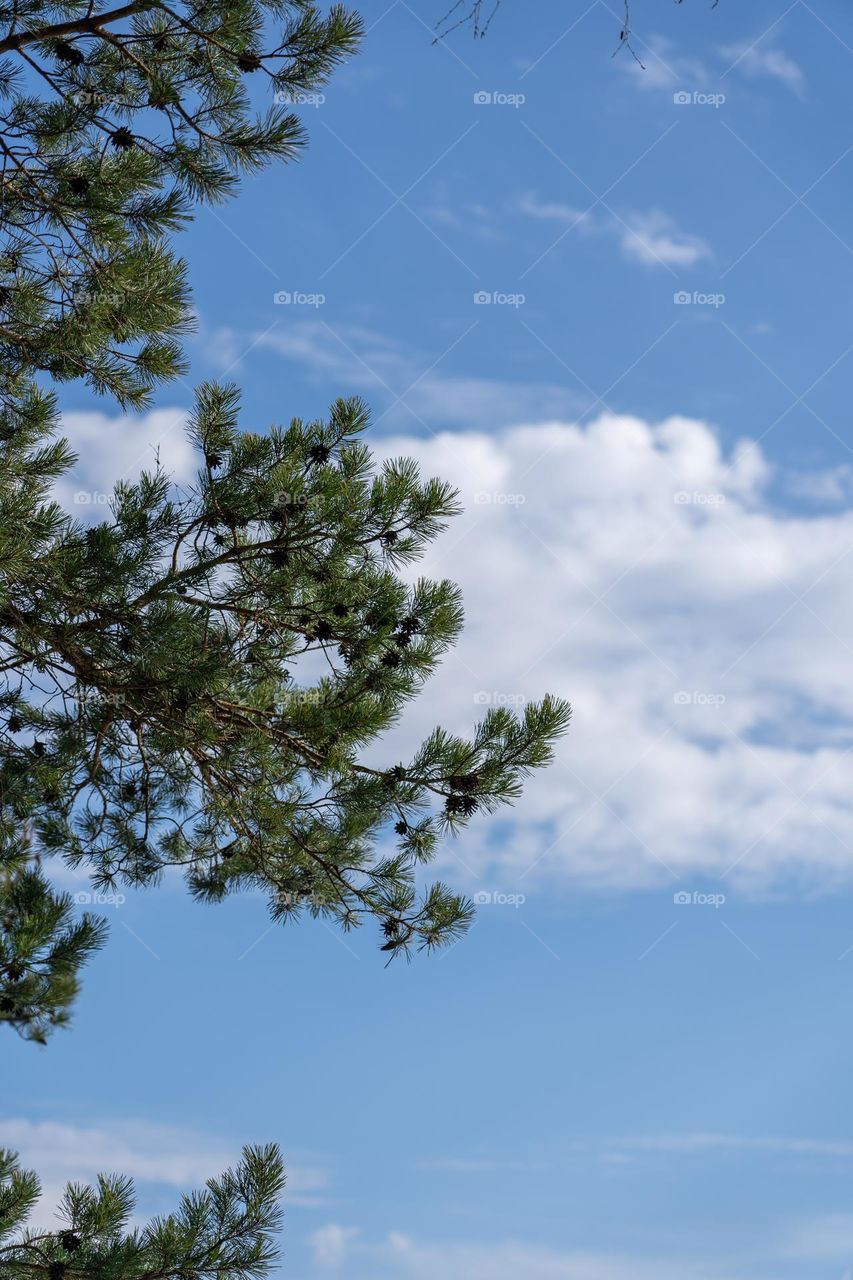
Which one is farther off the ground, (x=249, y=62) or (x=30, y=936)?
(x=249, y=62)

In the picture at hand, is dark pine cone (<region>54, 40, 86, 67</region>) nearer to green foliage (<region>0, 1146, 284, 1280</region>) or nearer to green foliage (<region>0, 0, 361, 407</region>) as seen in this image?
green foliage (<region>0, 0, 361, 407</region>)

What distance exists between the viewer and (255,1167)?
13.3 ft

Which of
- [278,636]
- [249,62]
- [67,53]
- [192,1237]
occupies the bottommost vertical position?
[192,1237]

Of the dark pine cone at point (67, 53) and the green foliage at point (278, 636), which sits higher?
the dark pine cone at point (67, 53)

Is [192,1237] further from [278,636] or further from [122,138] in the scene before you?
[122,138]

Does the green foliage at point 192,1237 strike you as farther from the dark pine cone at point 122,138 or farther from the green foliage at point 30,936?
the dark pine cone at point 122,138

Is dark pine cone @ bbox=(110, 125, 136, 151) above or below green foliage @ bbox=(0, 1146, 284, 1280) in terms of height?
above

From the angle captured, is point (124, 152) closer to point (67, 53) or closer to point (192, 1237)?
point (67, 53)

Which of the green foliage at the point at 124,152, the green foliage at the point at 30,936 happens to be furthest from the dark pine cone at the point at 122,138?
the green foliage at the point at 30,936

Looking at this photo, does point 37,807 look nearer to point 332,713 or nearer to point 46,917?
point 46,917

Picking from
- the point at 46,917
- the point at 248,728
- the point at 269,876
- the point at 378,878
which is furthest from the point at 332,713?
the point at 46,917

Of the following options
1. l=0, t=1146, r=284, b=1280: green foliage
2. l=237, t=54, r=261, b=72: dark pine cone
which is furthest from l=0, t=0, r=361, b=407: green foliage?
l=0, t=1146, r=284, b=1280: green foliage

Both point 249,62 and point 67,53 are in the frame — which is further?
point 67,53

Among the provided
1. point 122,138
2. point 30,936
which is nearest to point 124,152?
point 122,138
